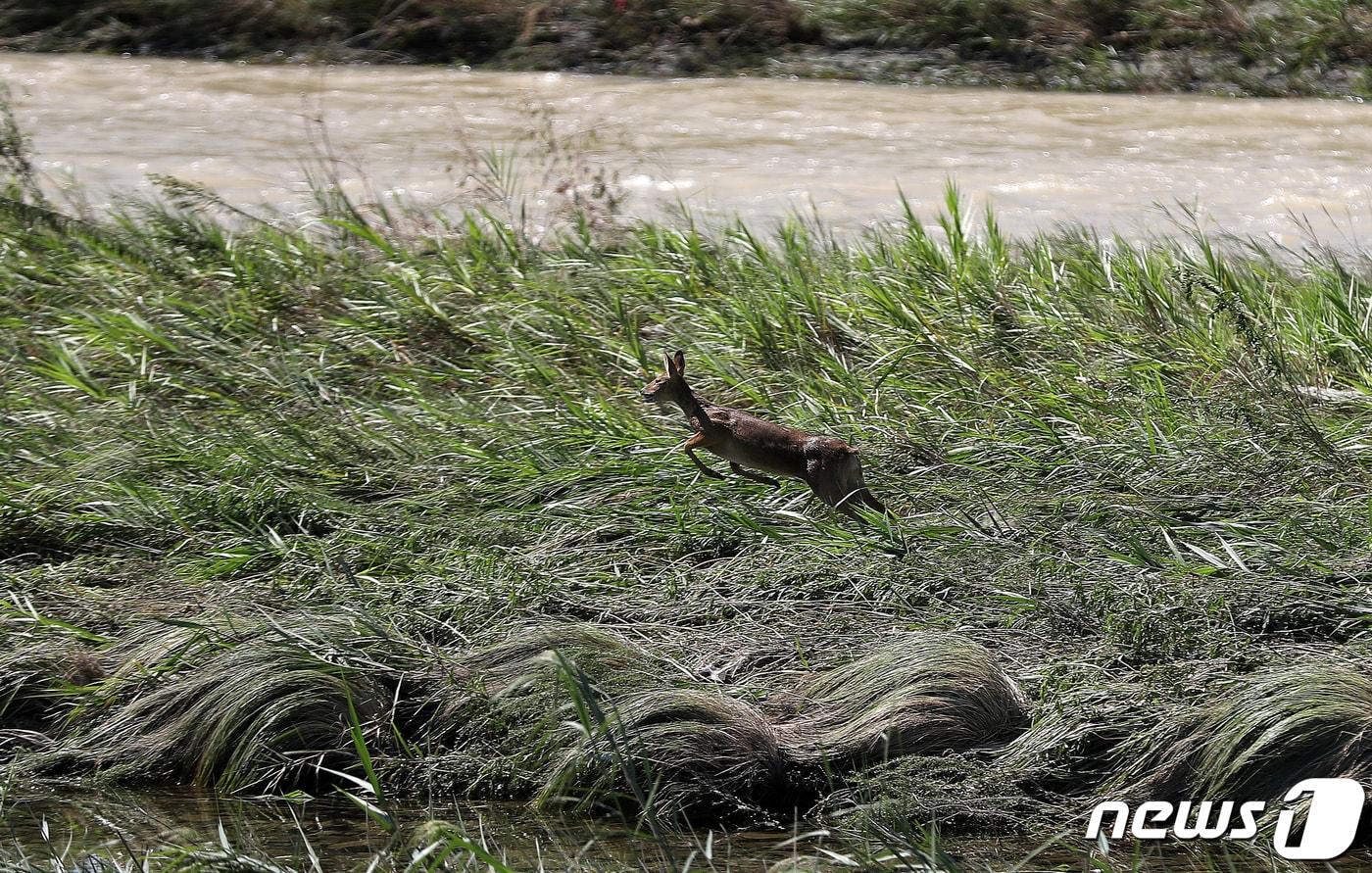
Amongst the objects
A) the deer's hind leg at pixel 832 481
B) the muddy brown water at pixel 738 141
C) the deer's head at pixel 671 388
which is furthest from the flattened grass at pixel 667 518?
the muddy brown water at pixel 738 141

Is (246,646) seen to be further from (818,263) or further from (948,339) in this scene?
(818,263)

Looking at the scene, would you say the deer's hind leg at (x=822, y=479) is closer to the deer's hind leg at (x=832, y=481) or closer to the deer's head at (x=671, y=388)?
the deer's hind leg at (x=832, y=481)

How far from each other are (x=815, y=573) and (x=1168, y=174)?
699 cm

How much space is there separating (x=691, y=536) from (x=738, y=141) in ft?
24.6

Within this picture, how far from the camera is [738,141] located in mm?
11898

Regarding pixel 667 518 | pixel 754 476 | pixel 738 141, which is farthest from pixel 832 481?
pixel 738 141

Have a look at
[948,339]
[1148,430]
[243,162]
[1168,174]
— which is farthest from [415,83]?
[1148,430]

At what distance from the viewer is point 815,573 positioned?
4574 millimetres

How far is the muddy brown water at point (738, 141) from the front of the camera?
9.59 m

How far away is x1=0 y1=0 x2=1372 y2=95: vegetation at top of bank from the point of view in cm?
1436
